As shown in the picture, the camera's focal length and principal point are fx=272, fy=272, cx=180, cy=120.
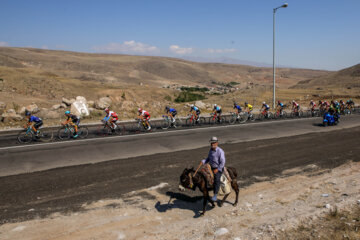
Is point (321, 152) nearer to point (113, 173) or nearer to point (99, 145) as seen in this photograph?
point (113, 173)

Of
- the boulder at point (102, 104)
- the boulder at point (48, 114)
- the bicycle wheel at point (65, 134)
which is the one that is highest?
the boulder at point (102, 104)

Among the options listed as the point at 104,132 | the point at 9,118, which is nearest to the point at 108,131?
the point at 104,132

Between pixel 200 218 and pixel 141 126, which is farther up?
pixel 141 126

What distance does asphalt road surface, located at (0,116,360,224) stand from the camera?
8094mm

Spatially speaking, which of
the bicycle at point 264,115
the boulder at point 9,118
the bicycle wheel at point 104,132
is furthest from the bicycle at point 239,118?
the boulder at point 9,118

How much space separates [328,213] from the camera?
668 cm

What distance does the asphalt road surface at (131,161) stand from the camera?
809 centimetres

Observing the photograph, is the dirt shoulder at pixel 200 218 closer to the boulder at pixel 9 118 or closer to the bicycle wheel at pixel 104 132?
the bicycle wheel at pixel 104 132

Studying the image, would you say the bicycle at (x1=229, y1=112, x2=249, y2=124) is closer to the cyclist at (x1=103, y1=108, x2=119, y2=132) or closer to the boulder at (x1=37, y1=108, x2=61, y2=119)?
the cyclist at (x1=103, y1=108, x2=119, y2=132)

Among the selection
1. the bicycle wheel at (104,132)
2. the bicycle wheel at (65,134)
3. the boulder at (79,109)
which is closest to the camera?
the bicycle wheel at (65,134)

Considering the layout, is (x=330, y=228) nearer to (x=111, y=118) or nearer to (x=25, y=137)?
(x=111, y=118)

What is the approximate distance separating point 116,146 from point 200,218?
8.93 meters

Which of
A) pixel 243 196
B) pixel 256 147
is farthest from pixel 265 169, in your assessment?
pixel 256 147

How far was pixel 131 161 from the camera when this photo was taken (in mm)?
11711
